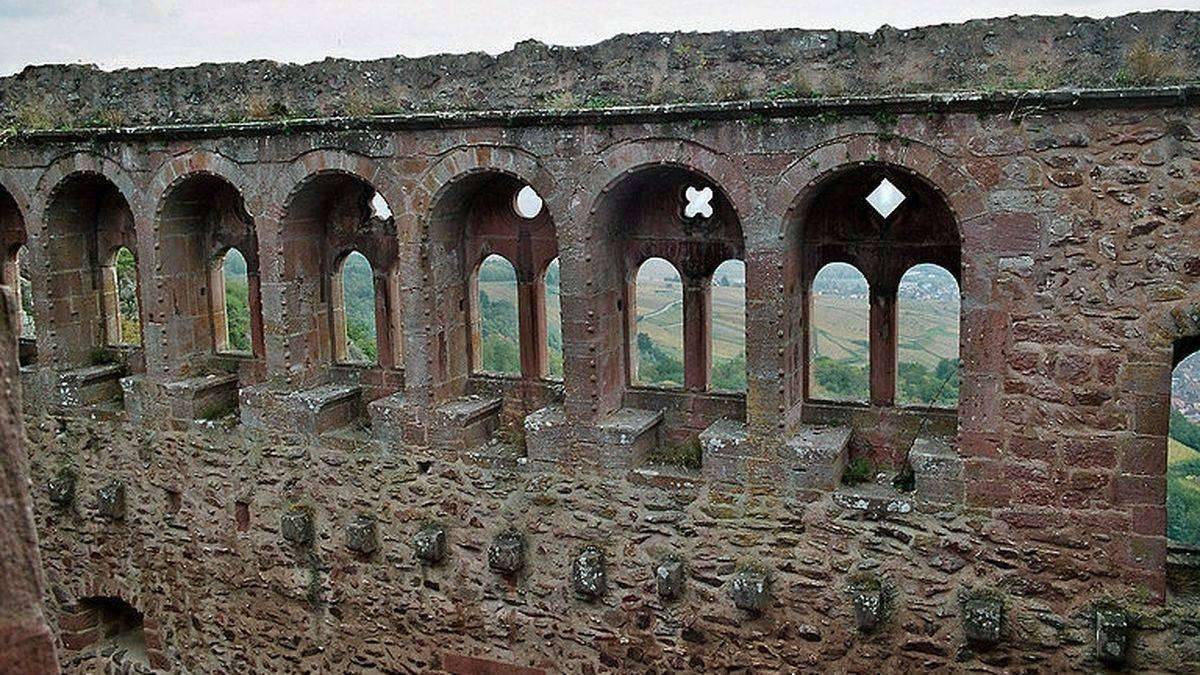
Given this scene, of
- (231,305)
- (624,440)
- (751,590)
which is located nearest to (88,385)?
(624,440)

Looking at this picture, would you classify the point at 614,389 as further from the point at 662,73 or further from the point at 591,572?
the point at 662,73

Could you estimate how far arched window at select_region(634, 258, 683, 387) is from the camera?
589 inches

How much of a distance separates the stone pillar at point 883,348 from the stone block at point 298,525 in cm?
496

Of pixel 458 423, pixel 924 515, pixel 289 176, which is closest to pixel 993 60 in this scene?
pixel 924 515

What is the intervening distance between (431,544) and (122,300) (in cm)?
1129

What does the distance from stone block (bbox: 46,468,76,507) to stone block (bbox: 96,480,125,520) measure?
1.32 ft

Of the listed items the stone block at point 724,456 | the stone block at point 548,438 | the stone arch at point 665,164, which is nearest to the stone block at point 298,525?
the stone block at point 548,438

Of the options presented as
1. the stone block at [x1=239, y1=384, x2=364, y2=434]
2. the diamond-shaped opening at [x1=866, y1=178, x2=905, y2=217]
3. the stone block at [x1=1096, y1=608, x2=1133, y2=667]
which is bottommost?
the stone block at [x1=1096, y1=608, x2=1133, y2=667]

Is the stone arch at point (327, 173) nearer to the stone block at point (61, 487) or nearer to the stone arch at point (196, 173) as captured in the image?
the stone arch at point (196, 173)

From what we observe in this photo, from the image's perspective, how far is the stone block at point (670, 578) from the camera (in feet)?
30.8

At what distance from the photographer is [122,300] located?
64.2 ft

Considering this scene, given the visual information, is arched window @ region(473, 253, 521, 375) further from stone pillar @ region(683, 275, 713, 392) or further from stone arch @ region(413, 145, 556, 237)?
stone pillar @ region(683, 275, 713, 392)

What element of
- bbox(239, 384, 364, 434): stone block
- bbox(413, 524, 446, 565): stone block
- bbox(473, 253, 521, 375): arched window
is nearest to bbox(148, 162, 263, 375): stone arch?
bbox(239, 384, 364, 434): stone block

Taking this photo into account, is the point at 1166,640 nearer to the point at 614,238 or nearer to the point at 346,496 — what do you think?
the point at 614,238
